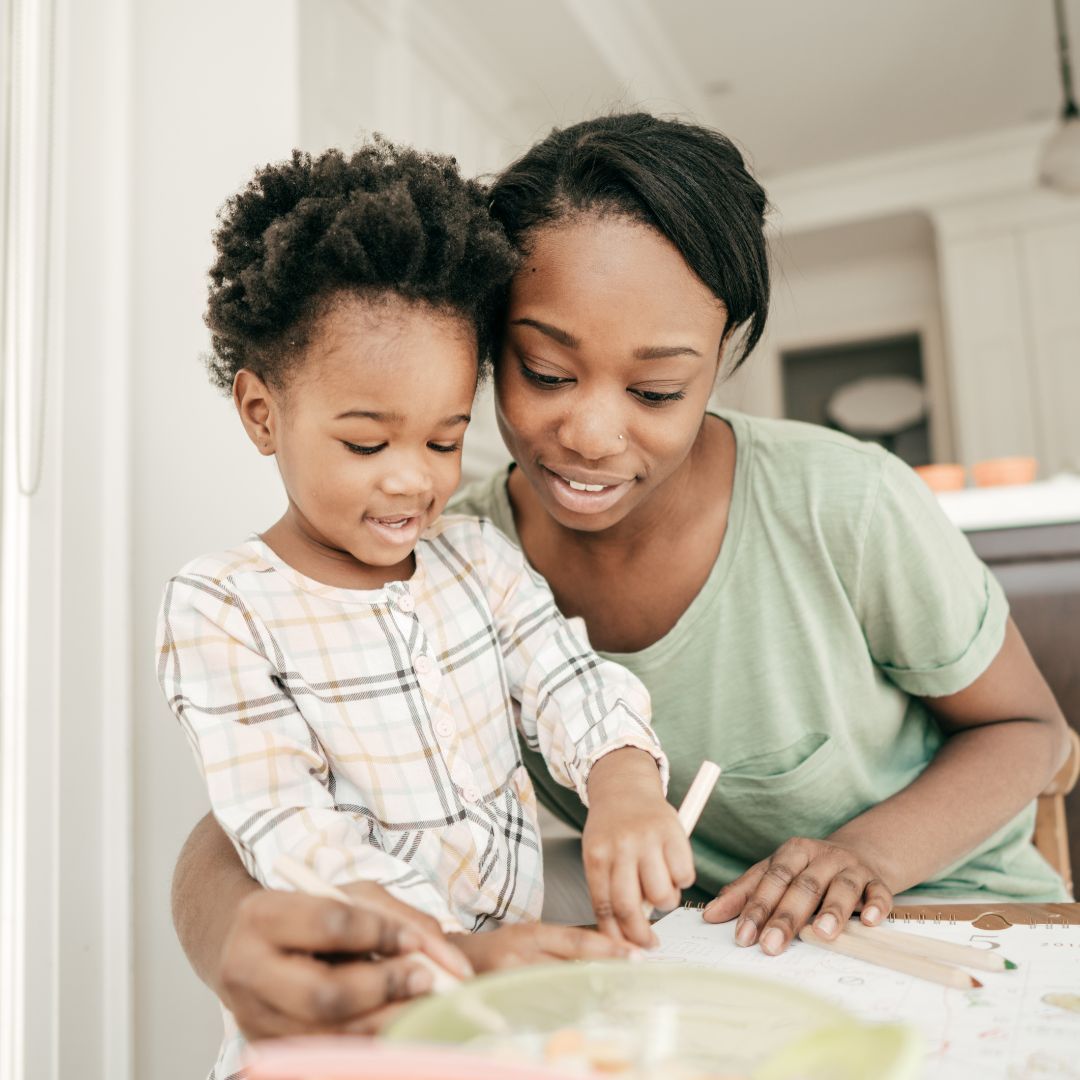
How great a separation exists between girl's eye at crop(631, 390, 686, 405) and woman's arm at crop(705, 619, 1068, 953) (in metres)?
0.37

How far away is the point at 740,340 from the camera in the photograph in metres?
1.06

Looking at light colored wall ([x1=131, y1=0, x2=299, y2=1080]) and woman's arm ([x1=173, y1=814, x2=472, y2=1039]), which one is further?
light colored wall ([x1=131, y1=0, x2=299, y2=1080])

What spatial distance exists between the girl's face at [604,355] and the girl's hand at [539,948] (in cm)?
42

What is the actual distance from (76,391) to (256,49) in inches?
19.7

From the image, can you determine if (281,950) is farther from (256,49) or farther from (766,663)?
(256,49)

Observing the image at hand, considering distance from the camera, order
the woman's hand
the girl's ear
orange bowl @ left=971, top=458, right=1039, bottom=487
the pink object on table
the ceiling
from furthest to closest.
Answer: the ceiling < orange bowl @ left=971, top=458, right=1039, bottom=487 < the girl's ear < the woman's hand < the pink object on table

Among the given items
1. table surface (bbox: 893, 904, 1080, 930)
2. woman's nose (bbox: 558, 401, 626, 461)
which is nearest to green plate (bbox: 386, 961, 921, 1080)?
table surface (bbox: 893, 904, 1080, 930)

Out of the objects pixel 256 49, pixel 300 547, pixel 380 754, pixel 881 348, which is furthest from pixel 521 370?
pixel 881 348

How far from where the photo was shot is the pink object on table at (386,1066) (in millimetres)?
292

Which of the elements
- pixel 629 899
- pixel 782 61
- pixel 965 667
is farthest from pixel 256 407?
pixel 782 61

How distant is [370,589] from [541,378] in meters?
0.23

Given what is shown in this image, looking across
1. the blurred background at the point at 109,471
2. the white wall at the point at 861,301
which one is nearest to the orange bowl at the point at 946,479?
the blurred background at the point at 109,471

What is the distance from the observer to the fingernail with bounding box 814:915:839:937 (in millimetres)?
696

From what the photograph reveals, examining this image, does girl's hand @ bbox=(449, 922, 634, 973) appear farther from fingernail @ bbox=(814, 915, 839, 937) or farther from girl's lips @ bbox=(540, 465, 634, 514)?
girl's lips @ bbox=(540, 465, 634, 514)
